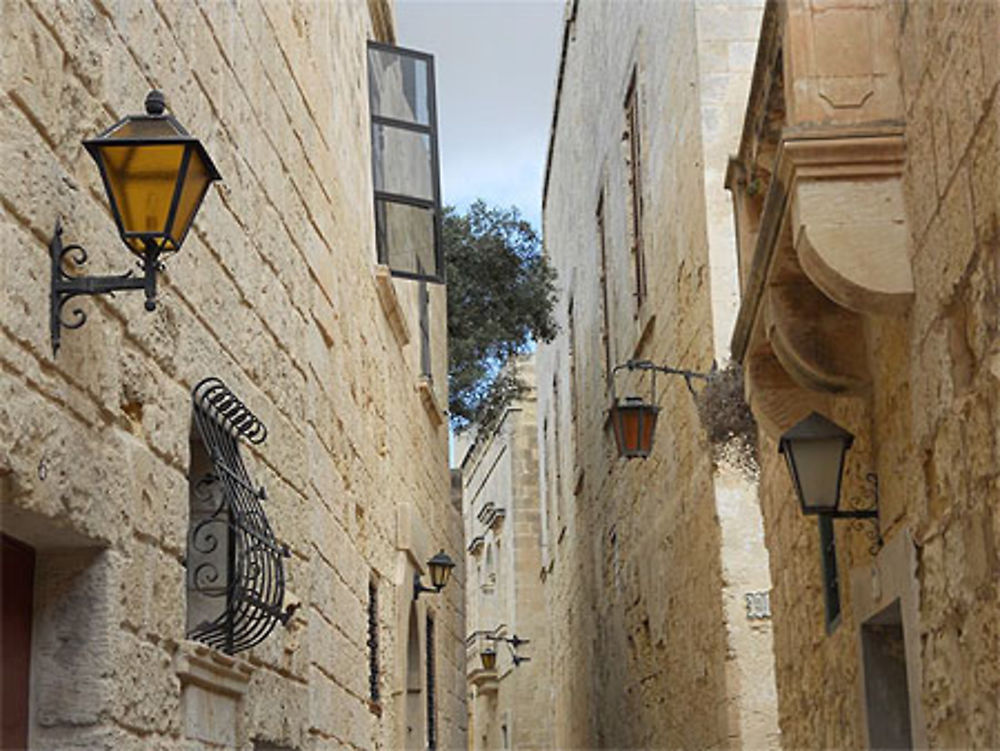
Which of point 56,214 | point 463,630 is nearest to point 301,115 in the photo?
point 56,214

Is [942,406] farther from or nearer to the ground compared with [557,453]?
nearer to the ground

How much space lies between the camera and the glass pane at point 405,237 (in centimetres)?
1095

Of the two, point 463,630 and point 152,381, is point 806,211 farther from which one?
point 463,630

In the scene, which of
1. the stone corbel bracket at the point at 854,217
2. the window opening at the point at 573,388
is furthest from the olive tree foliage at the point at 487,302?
the stone corbel bracket at the point at 854,217

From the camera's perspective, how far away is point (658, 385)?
43.5ft

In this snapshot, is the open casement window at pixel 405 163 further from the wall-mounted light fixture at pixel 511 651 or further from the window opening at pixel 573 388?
the wall-mounted light fixture at pixel 511 651

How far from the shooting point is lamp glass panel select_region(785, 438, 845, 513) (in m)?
5.95

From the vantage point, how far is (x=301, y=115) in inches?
294

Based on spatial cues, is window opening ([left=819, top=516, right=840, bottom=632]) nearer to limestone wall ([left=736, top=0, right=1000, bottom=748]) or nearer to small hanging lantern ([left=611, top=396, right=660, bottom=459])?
limestone wall ([left=736, top=0, right=1000, bottom=748])

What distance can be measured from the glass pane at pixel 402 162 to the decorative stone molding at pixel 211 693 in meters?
6.01

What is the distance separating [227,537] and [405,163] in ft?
20.3

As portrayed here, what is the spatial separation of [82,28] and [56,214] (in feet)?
1.90

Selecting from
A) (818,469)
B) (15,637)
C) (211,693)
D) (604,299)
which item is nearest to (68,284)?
(15,637)

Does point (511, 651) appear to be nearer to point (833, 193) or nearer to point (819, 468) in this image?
point (819, 468)
